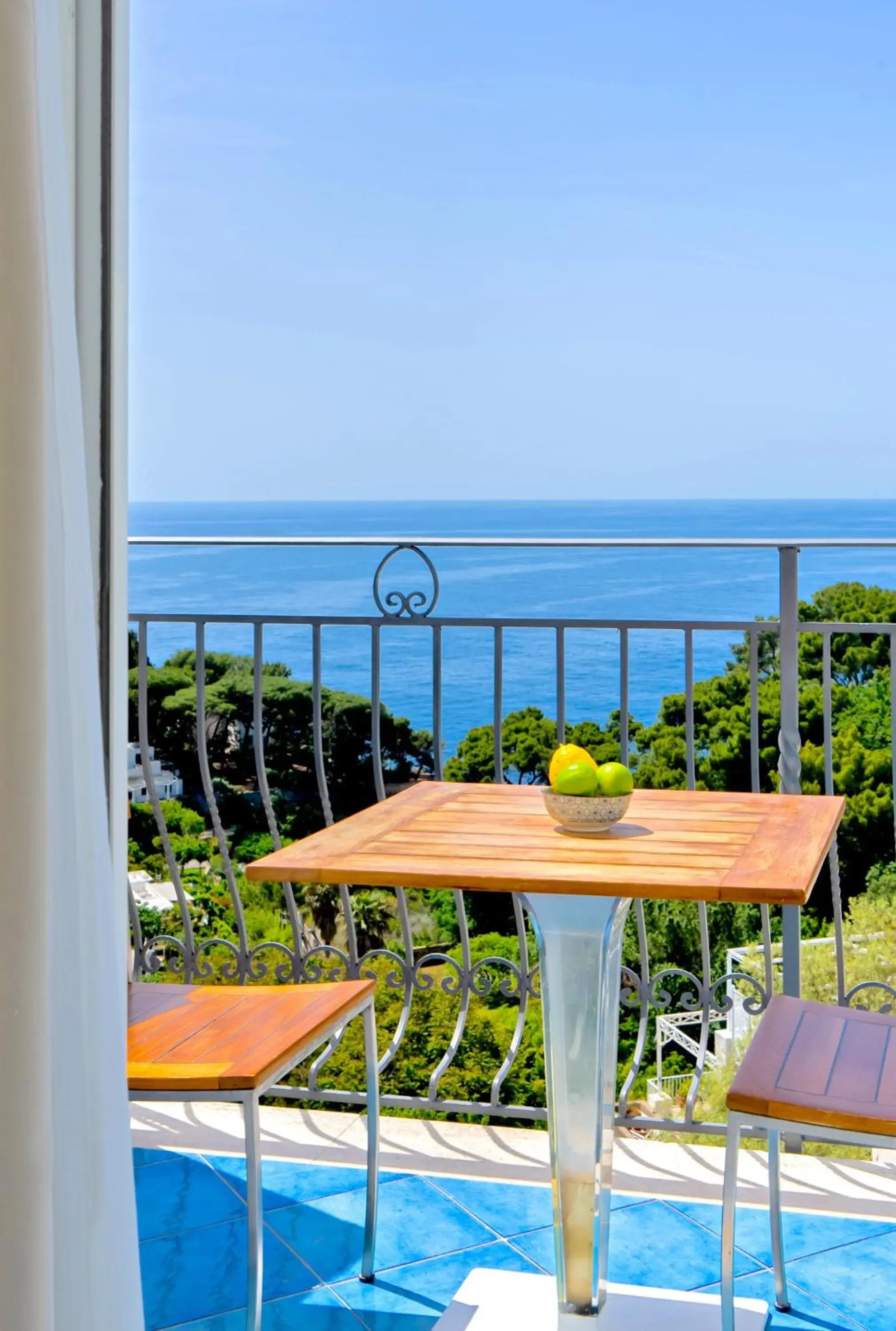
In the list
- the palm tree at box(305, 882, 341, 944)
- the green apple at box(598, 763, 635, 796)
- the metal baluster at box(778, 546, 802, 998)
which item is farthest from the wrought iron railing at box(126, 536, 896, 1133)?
the palm tree at box(305, 882, 341, 944)

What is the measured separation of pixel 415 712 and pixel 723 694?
9.03 meters

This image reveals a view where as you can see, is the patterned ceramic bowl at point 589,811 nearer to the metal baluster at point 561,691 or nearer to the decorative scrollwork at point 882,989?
the metal baluster at point 561,691

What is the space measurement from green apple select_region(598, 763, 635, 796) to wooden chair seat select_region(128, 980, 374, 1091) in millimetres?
577

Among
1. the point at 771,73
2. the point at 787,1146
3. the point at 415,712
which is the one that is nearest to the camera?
the point at 787,1146

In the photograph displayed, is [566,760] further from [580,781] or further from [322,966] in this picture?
[322,966]

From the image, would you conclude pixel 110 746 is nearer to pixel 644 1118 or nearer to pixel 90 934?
pixel 90 934

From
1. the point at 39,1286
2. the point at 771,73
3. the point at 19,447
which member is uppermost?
the point at 771,73

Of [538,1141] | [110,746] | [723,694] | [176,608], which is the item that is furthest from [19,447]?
[176,608]

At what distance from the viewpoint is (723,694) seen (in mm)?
15805

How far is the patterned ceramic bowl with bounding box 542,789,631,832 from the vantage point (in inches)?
81.8

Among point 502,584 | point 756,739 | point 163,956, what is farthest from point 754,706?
point 502,584

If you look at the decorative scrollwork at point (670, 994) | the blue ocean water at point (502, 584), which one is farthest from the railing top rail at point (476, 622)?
the blue ocean water at point (502, 584)

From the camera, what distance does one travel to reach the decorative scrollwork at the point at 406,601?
3010 millimetres

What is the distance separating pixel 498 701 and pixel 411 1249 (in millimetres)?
1157
